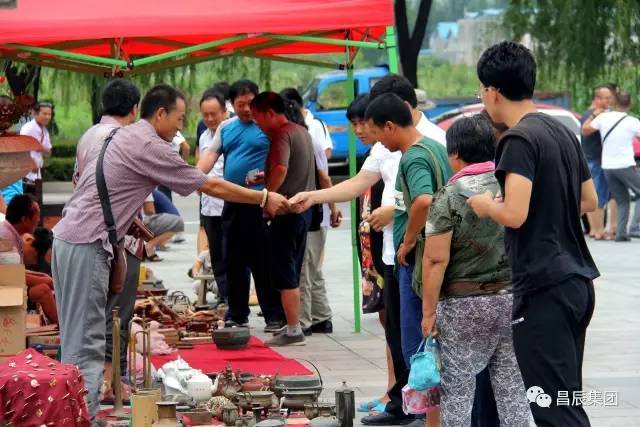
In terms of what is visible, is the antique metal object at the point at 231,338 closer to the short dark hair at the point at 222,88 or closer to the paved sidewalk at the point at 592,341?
the paved sidewalk at the point at 592,341

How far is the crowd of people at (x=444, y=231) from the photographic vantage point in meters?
4.67

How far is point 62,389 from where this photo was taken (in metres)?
6.25

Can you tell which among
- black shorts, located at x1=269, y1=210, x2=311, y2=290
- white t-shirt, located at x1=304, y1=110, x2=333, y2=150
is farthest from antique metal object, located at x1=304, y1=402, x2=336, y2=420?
white t-shirt, located at x1=304, y1=110, x2=333, y2=150

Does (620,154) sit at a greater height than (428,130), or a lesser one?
lesser

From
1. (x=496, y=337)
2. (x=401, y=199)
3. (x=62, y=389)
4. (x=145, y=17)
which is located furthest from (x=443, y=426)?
(x=145, y=17)

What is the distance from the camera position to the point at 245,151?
33.3 feet

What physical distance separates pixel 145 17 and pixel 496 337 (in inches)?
141

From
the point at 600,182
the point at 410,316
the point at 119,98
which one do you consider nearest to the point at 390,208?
the point at 410,316

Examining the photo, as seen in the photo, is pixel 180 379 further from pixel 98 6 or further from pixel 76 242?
pixel 98 6

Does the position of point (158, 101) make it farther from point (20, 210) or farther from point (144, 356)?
point (20, 210)

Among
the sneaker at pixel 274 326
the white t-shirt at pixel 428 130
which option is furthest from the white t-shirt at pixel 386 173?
the sneaker at pixel 274 326

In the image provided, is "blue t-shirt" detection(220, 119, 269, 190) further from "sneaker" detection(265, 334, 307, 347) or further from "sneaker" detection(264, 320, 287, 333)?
"sneaker" detection(265, 334, 307, 347)

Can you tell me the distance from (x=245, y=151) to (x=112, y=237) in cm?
364

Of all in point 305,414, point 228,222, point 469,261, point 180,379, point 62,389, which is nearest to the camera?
point 469,261
